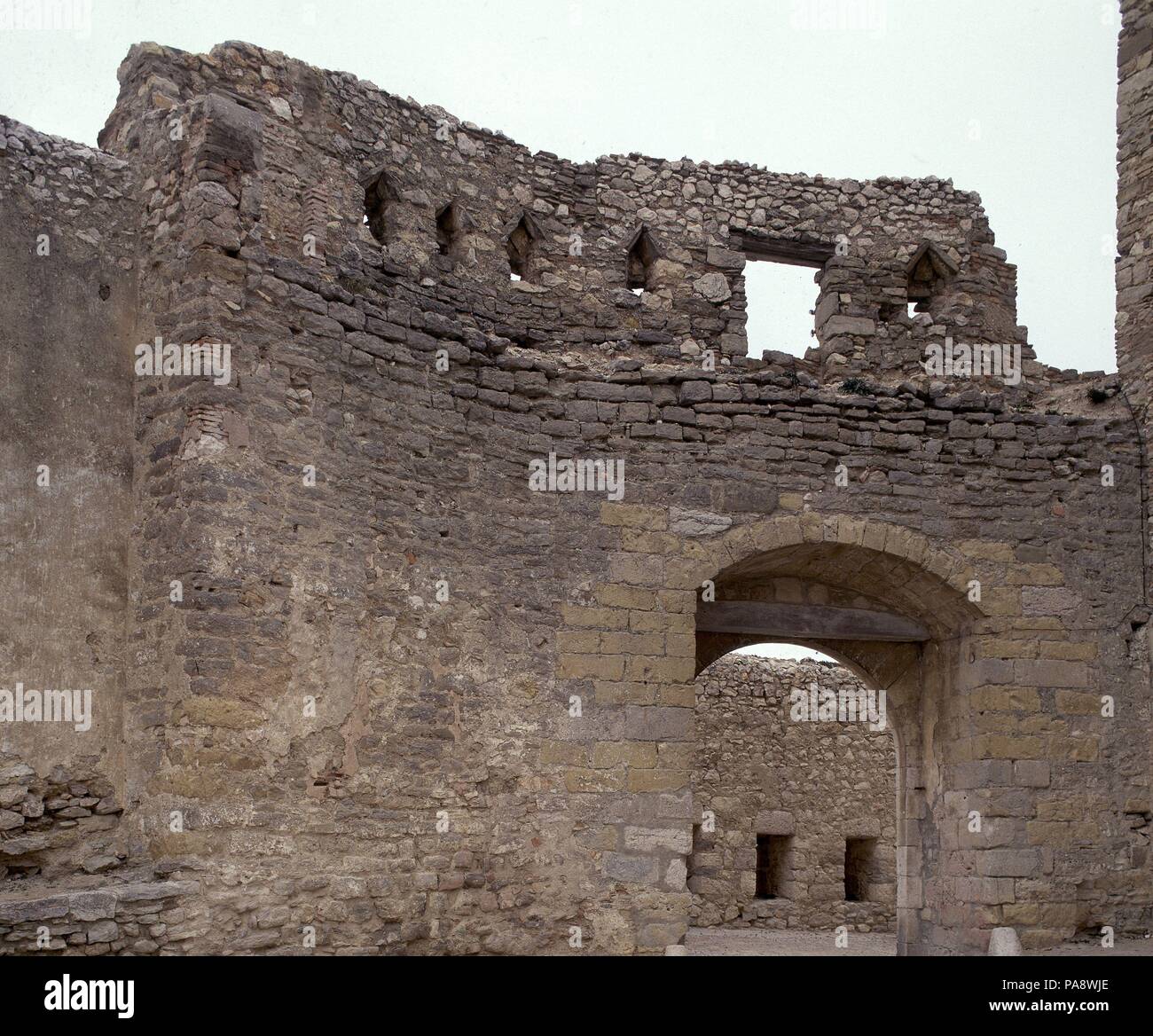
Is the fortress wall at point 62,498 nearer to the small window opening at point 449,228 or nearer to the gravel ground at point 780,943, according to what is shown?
the small window opening at point 449,228

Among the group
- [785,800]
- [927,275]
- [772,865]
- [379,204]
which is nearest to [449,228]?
[379,204]

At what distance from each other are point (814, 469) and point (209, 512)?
155 inches

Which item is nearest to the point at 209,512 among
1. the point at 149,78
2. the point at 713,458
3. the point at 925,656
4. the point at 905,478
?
the point at 149,78

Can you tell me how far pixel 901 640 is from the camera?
9.66 metres

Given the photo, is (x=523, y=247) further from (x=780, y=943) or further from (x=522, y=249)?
(x=780, y=943)

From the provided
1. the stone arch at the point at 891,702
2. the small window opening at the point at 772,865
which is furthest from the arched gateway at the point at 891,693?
the small window opening at the point at 772,865

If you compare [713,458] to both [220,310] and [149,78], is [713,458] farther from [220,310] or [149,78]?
[149,78]

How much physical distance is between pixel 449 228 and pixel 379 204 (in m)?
0.59

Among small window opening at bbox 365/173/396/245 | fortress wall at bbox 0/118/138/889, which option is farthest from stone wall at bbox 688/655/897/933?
fortress wall at bbox 0/118/138/889

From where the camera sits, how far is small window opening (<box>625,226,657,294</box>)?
10789 mm

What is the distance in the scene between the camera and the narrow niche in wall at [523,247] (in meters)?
10.4

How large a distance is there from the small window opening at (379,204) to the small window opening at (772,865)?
722 cm

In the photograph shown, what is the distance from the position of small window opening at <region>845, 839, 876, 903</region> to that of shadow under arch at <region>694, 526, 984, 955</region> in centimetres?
409

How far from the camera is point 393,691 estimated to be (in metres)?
7.40
